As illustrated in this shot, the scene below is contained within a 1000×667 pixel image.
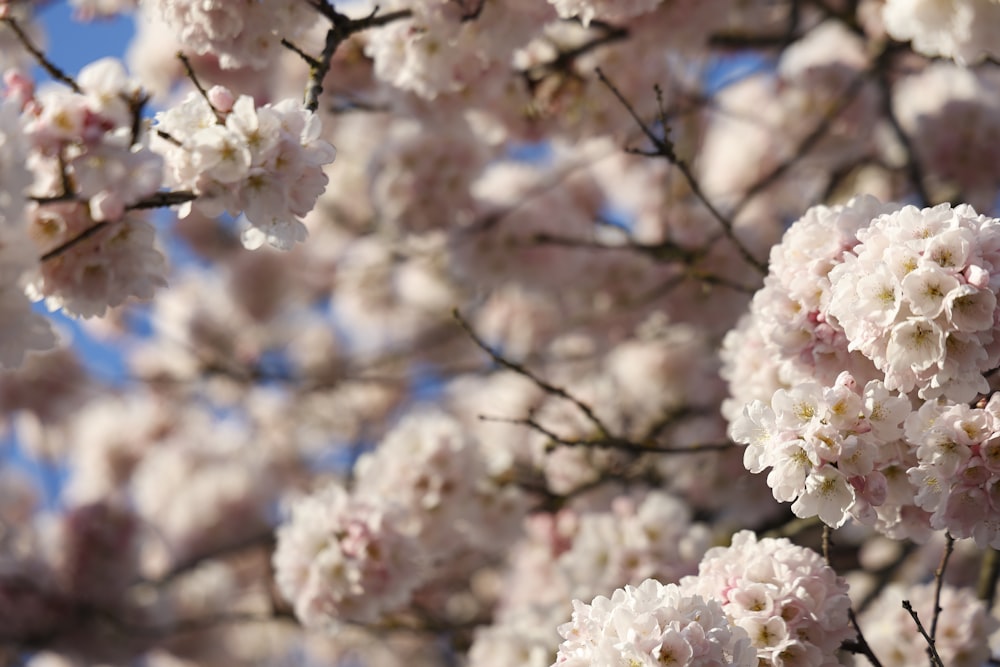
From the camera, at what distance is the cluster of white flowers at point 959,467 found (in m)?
1.75

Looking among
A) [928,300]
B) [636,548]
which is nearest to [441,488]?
[636,548]

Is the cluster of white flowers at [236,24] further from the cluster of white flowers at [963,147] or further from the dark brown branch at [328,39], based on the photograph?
the cluster of white flowers at [963,147]

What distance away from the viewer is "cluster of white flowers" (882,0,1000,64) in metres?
2.11

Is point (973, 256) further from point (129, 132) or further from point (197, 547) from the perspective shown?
point (197, 547)

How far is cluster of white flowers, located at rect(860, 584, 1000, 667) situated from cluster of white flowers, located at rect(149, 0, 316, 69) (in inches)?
82.1

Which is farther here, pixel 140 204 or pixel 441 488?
pixel 441 488

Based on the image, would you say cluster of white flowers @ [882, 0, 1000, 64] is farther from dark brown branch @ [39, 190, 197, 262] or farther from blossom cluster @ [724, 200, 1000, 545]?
dark brown branch @ [39, 190, 197, 262]

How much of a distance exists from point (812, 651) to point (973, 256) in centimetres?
79

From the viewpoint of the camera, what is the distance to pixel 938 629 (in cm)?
257

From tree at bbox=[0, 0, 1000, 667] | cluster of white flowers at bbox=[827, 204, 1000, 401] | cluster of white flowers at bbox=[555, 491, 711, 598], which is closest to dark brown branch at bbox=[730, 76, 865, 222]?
tree at bbox=[0, 0, 1000, 667]

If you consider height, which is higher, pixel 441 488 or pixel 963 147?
pixel 963 147

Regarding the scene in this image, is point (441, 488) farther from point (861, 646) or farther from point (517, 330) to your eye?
point (517, 330)

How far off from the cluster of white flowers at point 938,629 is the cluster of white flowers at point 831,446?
0.86 meters

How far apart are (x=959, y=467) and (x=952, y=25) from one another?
0.98m
